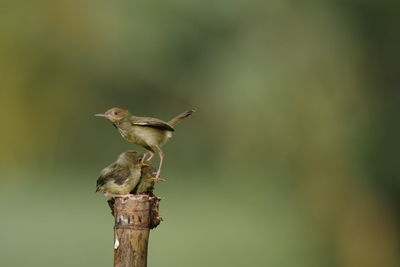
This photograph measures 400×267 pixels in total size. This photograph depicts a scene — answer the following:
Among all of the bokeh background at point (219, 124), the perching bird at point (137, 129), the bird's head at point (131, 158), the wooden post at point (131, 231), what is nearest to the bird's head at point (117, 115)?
the perching bird at point (137, 129)

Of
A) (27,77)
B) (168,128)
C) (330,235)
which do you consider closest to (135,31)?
(27,77)

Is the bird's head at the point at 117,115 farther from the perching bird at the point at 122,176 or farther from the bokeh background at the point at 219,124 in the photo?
the bokeh background at the point at 219,124

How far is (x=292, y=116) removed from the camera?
1125 cm

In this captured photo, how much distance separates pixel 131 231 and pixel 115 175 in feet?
1.60

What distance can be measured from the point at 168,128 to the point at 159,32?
32.1 ft

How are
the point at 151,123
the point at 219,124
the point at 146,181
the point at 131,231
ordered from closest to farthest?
the point at 131,231, the point at 151,123, the point at 146,181, the point at 219,124

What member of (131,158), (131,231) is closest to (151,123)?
(131,158)

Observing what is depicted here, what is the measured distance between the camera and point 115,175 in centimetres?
399

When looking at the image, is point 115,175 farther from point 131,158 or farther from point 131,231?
point 131,231

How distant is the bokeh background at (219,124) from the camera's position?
939 cm

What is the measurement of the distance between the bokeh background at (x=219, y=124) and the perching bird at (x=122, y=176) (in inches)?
196

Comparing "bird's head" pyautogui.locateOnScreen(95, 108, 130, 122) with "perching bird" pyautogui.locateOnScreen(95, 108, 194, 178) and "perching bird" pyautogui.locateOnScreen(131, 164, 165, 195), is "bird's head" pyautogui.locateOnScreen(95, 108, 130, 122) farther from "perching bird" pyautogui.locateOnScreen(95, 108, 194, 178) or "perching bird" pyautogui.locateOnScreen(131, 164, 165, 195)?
"perching bird" pyautogui.locateOnScreen(131, 164, 165, 195)

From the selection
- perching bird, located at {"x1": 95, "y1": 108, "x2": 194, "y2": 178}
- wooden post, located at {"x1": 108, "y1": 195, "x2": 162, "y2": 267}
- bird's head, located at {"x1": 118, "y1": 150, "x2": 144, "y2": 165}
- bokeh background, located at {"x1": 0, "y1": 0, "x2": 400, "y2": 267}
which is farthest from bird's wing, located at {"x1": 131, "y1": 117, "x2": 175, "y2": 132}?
bokeh background, located at {"x1": 0, "y1": 0, "x2": 400, "y2": 267}

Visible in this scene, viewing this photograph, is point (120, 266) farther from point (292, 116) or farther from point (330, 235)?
point (292, 116)
